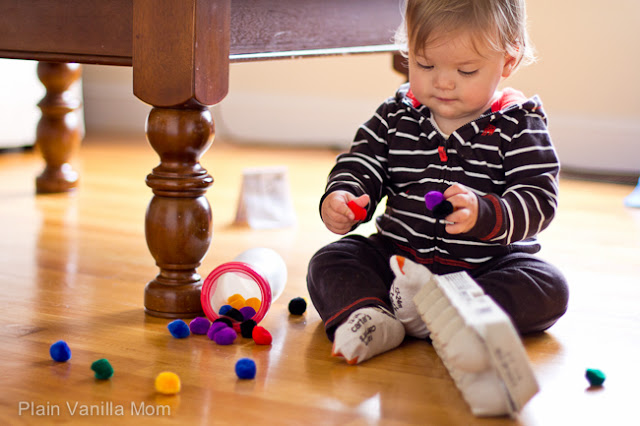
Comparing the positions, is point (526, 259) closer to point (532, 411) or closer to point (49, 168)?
point (532, 411)

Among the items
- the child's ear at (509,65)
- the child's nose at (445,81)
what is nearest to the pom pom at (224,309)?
the child's nose at (445,81)

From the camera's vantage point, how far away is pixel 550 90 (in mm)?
2633

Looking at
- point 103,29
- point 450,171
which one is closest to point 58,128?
point 103,29

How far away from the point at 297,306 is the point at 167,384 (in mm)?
326

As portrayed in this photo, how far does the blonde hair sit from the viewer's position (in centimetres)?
101

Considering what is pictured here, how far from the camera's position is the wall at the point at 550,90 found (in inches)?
98.7

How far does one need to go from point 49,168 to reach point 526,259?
1335 mm

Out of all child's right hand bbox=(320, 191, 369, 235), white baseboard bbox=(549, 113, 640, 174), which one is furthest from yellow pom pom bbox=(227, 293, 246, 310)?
white baseboard bbox=(549, 113, 640, 174)

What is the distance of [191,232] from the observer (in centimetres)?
103

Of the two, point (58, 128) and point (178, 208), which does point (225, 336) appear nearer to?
point (178, 208)

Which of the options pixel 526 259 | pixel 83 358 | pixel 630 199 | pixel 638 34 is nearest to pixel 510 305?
pixel 526 259

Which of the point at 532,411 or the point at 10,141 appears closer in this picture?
the point at 532,411

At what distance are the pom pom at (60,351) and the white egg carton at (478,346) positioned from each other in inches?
16.7

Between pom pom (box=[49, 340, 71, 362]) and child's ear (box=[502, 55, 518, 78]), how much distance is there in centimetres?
71
